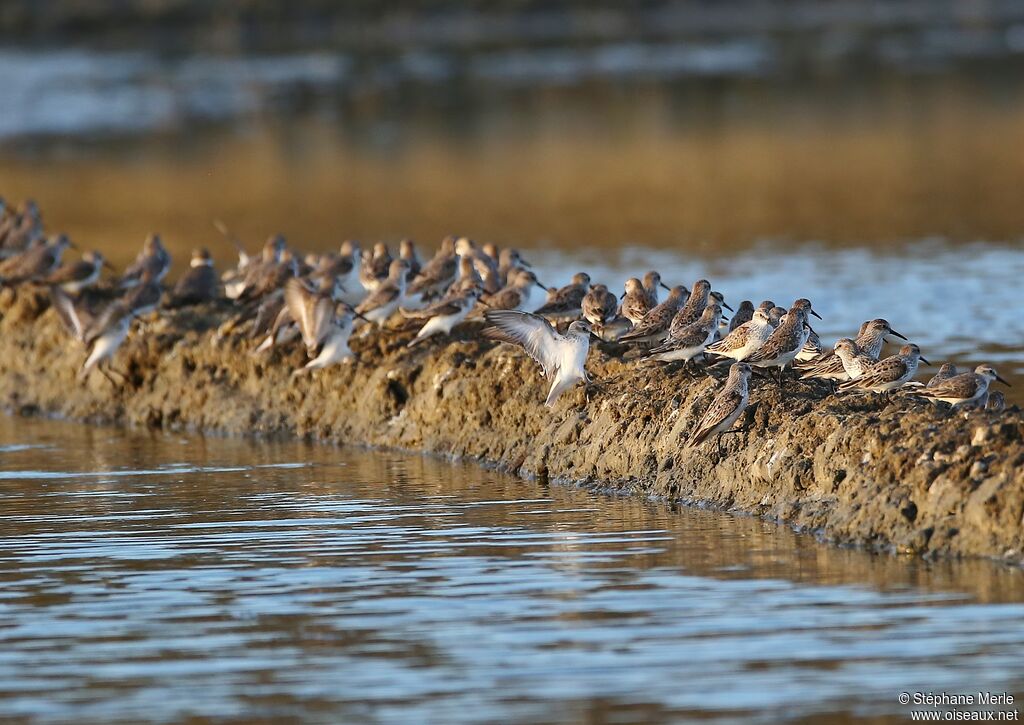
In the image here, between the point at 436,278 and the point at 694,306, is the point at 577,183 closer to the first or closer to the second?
the point at 436,278

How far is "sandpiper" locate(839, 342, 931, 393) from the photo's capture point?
13766 millimetres

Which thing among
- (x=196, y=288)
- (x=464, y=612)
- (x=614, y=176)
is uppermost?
(x=614, y=176)

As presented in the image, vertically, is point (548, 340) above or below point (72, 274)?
below

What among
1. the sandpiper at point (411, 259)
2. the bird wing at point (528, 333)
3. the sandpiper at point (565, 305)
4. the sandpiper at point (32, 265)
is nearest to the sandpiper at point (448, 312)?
the sandpiper at point (565, 305)

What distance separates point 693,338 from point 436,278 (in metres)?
4.07

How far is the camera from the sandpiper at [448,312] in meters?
17.3

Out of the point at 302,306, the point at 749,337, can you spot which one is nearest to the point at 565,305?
the point at 302,306

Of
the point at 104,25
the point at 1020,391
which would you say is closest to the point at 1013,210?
the point at 1020,391

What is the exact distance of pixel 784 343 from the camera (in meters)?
14.4

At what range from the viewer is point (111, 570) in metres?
12.9

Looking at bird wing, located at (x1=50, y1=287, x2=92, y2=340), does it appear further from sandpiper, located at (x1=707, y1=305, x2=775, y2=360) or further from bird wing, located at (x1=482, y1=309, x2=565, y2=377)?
sandpiper, located at (x1=707, y1=305, x2=775, y2=360)

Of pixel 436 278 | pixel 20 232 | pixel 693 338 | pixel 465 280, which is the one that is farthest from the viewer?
pixel 20 232

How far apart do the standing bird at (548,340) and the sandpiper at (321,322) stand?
7.90 ft

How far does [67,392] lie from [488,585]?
9.47 metres
